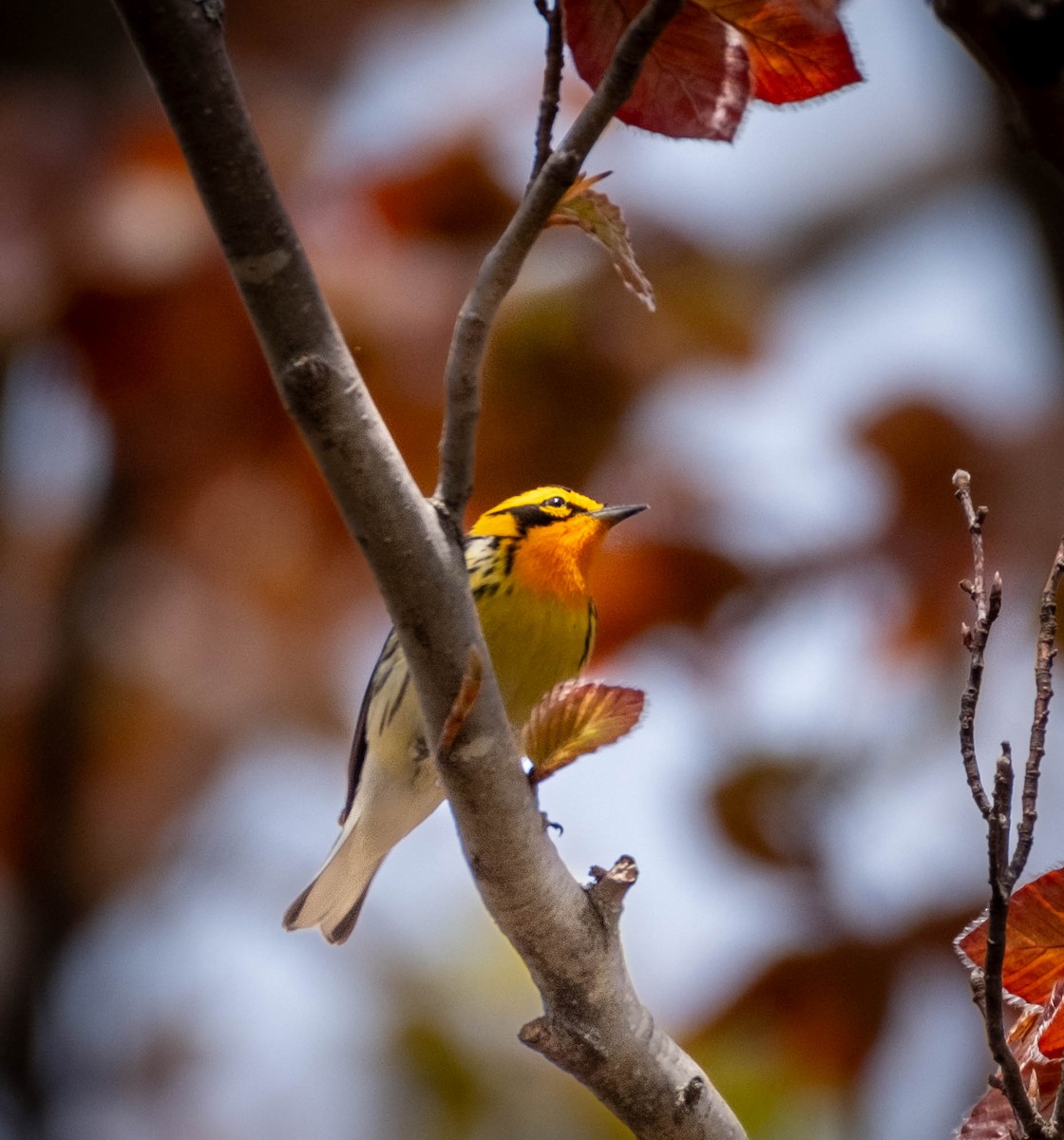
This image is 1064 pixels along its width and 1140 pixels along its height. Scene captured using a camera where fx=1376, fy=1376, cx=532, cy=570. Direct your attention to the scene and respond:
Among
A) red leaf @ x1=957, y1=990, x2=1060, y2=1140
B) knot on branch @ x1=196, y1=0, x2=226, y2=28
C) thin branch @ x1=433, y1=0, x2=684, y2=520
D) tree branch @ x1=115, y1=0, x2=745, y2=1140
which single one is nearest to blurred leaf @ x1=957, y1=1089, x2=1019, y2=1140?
red leaf @ x1=957, y1=990, x2=1060, y2=1140

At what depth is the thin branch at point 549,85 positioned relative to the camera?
4.82 ft

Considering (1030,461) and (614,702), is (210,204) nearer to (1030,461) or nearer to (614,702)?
(614,702)

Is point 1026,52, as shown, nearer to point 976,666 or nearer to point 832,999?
point 976,666

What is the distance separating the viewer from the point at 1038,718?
63.4 inches

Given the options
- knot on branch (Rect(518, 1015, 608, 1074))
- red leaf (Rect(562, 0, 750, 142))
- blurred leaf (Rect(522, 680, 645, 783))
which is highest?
red leaf (Rect(562, 0, 750, 142))

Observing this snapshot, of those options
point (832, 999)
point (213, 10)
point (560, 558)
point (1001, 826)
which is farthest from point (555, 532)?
point (213, 10)

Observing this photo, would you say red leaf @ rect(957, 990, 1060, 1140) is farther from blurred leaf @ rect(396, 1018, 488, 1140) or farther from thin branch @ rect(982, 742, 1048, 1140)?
blurred leaf @ rect(396, 1018, 488, 1140)

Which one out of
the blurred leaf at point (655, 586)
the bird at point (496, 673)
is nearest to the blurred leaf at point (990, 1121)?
the bird at point (496, 673)

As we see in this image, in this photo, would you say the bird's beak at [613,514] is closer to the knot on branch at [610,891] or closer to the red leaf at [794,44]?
the knot on branch at [610,891]

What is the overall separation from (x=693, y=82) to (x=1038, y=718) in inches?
33.2

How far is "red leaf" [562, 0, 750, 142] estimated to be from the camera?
1.58m

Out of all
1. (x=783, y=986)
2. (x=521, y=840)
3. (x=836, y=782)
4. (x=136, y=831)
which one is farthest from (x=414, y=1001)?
(x=521, y=840)

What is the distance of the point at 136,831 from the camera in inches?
209

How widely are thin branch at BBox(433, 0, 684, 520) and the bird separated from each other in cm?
188
